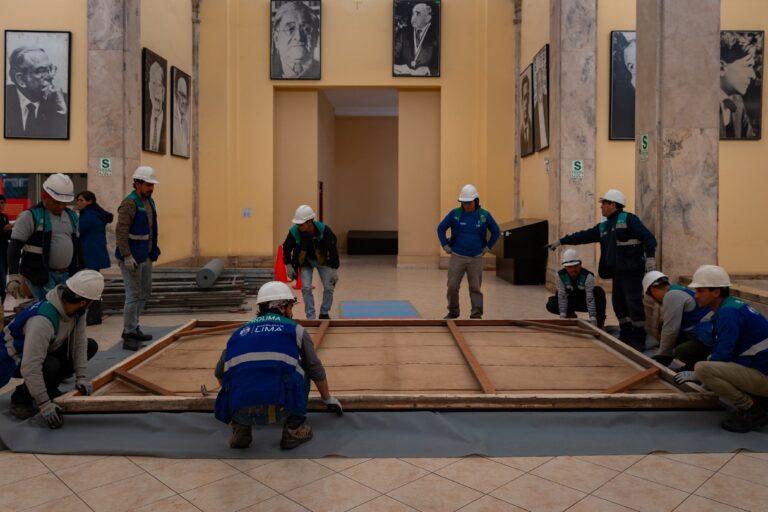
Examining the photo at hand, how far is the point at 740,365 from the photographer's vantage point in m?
4.91

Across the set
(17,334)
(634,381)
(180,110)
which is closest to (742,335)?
(634,381)

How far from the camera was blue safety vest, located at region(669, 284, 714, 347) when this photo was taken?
594 cm

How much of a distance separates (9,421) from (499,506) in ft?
11.5

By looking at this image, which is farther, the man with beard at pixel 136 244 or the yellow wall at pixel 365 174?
the yellow wall at pixel 365 174

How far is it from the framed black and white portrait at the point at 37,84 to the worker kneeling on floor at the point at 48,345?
26.3ft

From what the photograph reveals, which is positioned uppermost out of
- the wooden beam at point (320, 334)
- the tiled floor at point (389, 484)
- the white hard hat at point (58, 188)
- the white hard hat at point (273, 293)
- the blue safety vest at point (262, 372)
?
the white hard hat at point (58, 188)

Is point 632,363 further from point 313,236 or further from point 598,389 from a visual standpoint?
point 313,236

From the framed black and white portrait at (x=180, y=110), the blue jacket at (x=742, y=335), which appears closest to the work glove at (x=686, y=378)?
the blue jacket at (x=742, y=335)

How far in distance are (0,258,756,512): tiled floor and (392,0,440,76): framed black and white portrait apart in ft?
46.5

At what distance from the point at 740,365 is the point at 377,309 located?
660 cm

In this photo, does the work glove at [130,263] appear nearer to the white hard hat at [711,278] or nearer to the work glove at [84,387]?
the work glove at [84,387]

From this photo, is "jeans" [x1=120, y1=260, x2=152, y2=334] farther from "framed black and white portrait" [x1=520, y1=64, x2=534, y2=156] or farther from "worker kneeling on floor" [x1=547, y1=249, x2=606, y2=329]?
"framed black and white portrait" [x1=520, y1=64, x2=534, y2=156]

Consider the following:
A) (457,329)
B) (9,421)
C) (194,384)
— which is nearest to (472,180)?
(457,329)

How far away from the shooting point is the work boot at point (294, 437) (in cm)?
454
